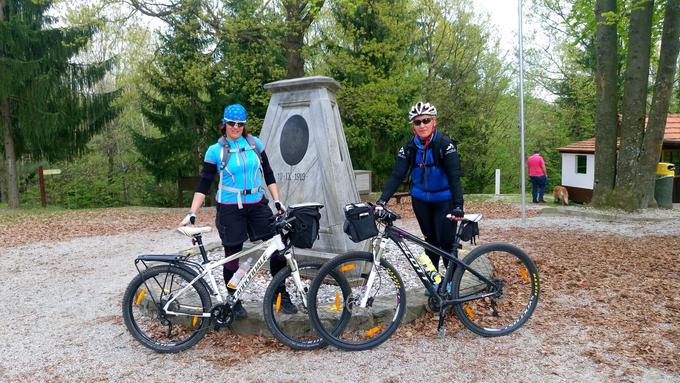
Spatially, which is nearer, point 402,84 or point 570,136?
point 402,84

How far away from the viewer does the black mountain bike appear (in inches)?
144

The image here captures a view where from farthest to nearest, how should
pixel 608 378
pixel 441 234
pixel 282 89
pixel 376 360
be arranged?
pixel 282 89
pixel 441 234
pixel 376 360
pixel 608 378

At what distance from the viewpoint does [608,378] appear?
317 cm

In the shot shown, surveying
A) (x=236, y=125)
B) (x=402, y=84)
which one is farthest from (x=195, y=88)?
(x=236, y=125)

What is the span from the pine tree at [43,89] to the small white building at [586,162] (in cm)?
1716

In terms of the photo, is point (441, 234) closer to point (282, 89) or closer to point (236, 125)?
point (236, 125)

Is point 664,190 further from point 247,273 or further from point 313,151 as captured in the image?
point 247,273

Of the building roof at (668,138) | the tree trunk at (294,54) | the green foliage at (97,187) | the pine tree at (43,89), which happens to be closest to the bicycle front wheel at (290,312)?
the tree trunk at (294,54)

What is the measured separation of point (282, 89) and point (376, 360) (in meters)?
3.25

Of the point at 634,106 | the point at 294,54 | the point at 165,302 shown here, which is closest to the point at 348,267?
the point at 165,302

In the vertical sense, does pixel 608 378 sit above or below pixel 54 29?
below

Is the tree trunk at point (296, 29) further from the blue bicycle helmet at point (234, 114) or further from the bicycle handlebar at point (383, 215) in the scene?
the bicycle handlebar at point (383, 215)

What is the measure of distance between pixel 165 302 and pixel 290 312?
982 millimetres

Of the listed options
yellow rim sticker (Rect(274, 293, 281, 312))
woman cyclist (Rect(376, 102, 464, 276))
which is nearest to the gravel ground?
yellow rim sticker (Rect(274, 293, 281, 312))
